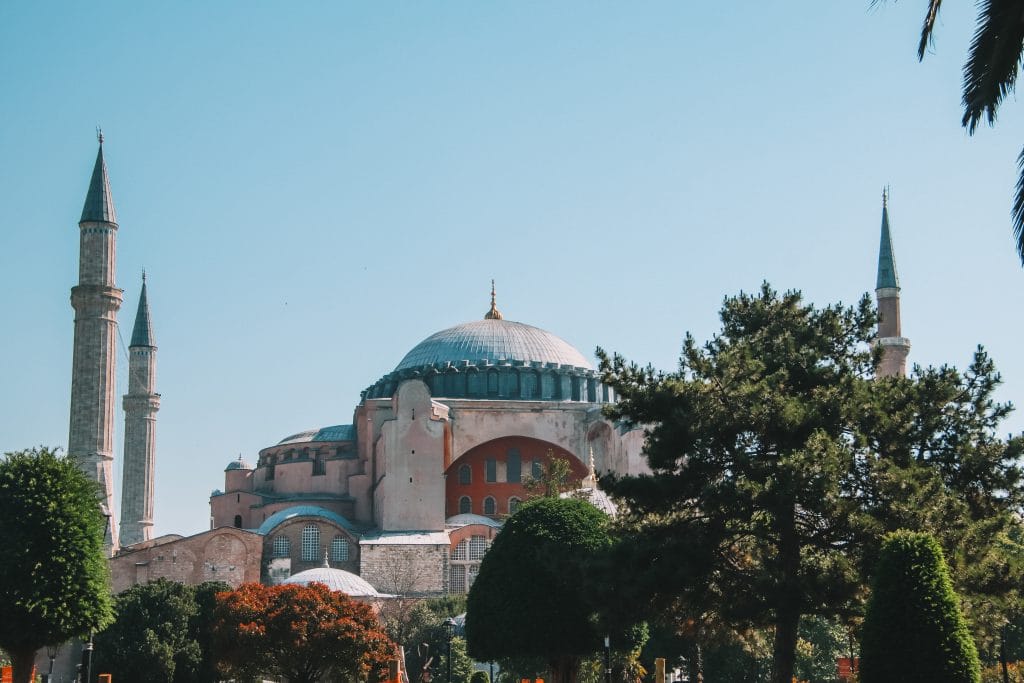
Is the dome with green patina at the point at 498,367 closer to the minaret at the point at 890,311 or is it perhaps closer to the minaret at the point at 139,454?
the minaret at the point at 139,454

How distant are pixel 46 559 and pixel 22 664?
5.20ft

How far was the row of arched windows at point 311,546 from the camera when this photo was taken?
44062mm

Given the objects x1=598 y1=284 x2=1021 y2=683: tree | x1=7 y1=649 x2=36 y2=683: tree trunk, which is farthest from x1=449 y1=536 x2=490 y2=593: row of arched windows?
x1=598 y1=284 x2=1021 y2=683: tree

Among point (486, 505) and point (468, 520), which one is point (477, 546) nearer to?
point (468, 520)

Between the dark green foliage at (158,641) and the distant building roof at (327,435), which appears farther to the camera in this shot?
the distant building roof at (327,435)

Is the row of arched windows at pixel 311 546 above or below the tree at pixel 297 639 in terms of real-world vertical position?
above

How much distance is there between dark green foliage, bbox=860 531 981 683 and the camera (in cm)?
1380

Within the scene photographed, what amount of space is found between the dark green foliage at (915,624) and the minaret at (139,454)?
3864 cm

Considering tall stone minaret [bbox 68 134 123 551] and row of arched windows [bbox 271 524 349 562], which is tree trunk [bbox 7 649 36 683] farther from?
row of arched windows [bbox 271 524 349 562]

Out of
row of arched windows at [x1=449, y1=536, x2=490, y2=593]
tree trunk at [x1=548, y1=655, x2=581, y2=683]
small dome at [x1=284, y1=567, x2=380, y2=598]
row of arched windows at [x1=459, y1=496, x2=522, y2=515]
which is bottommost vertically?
tree trunk at [x1=548, y1=655, x2=581, y2=683]

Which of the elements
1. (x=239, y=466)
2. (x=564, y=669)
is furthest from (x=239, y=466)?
(x=564, y=669)

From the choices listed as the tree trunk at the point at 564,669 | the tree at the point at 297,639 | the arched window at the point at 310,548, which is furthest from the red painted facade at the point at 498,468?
the tree trunk at the point at 564,669

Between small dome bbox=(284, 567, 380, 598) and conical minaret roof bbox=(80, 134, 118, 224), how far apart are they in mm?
11540

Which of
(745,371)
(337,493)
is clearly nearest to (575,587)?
(745,371)
